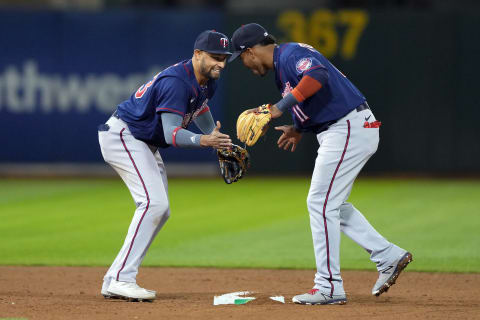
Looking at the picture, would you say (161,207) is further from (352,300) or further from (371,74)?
(371,74)

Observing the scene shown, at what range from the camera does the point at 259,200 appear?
1352 centimetres

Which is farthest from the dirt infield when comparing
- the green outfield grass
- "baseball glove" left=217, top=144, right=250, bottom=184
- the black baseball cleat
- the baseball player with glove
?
"baseball glove" left=217, top=144, right=250, bottom=184

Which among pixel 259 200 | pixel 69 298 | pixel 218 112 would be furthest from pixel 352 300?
pixel 218 112

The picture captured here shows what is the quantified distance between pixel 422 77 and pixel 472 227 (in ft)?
21.8

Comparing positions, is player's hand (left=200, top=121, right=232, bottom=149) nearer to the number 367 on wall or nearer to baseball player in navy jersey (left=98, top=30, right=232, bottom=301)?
baseball player in navy jersey (left=98, top=30, right=232, bottom=301)

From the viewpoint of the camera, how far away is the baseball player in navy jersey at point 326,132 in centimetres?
616

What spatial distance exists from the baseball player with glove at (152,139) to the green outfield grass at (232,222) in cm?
201

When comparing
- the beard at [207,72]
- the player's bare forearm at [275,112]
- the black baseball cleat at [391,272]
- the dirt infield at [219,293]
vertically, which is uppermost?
the beard at [207,72]

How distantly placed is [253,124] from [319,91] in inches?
21.5

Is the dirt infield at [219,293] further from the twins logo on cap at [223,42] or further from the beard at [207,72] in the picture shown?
the twins logo on cap at [223,42]

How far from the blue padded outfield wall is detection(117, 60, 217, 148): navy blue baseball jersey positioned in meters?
10.3

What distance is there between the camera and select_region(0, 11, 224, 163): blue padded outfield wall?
16984 millimetres


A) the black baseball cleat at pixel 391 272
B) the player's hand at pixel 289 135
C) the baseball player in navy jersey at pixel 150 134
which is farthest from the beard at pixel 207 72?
the black baseball cleat at pixel 391 272

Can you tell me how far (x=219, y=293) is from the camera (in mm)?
6875
